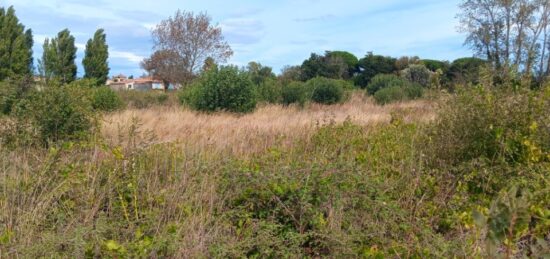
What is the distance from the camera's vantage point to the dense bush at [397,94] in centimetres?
1869

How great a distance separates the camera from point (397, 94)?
19219 mm

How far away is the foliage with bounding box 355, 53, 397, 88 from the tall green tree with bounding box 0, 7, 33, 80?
22801 millimetres

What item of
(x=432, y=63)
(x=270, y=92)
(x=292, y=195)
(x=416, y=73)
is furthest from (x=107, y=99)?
(x=432, y=63)

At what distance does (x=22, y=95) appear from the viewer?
6469 millimetres

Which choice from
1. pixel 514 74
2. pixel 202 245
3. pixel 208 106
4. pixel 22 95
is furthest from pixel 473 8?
pixel 202 245

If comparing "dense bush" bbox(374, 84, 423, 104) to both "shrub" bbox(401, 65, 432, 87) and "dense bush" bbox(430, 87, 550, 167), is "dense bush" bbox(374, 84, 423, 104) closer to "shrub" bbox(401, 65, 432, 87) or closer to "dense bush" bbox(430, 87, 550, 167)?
"shrub" bbox(401, 65, 432, 87)

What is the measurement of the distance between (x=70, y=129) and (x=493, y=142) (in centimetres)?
497

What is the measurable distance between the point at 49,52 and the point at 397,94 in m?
22.2

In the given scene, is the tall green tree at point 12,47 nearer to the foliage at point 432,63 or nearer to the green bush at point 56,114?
the green bush at point 56,114

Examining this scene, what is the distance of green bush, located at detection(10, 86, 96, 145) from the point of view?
5.41 m

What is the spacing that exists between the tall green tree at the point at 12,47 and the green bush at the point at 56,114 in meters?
22.9

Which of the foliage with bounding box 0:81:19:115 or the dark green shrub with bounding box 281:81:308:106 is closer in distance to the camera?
the foliage with bounding box 0:81:19:115

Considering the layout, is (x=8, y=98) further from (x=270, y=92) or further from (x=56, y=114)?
(x=270, y=92)

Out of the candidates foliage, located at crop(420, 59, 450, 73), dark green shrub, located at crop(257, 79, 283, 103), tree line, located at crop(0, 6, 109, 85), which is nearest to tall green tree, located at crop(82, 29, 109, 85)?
tree line, located at crop(0, 6, 109, 85)
